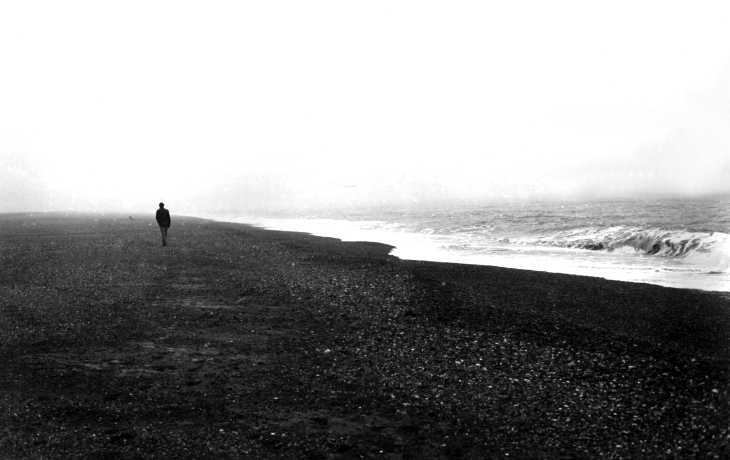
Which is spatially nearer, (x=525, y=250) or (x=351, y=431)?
(x=351, y=431)

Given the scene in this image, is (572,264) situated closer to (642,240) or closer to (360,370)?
(642,240)

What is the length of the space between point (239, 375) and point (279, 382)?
0.93 meters

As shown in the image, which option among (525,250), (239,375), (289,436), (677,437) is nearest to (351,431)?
(289,436)

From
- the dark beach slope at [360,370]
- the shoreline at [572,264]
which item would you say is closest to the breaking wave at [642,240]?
the shoreline at [572,264]

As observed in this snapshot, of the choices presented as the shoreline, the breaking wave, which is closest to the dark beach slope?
the shoreline

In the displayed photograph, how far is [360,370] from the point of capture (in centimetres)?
1053

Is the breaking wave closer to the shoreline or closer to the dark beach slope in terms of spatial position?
the shoreline

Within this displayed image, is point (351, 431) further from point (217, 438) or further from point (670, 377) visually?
point (670, 377)

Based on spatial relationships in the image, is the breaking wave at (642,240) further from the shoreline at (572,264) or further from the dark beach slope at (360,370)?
the dark beach slope at (360,370)

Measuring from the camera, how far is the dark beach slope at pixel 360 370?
25.0ft

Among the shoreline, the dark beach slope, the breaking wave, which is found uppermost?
the breaking wave

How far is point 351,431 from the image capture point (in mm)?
7914

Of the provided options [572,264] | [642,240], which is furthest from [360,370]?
[642,240]

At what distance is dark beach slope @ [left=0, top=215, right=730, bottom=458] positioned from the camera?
7.61 meters
